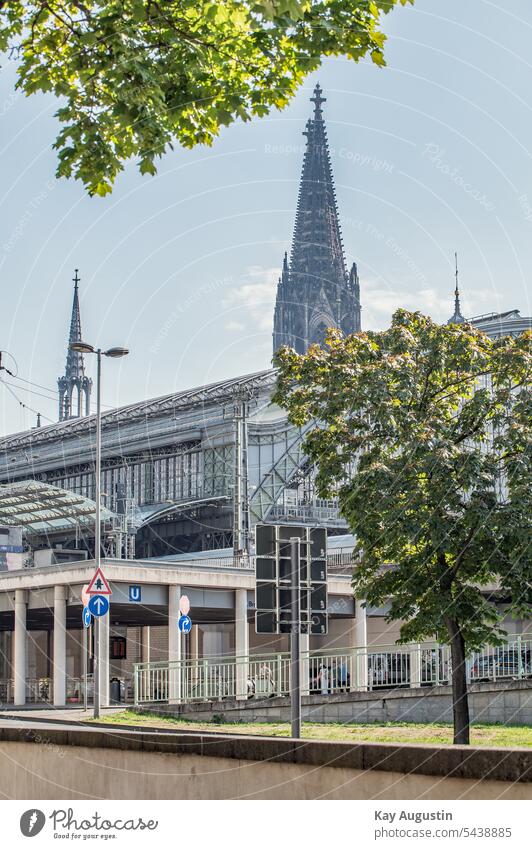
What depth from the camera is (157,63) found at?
10188mm

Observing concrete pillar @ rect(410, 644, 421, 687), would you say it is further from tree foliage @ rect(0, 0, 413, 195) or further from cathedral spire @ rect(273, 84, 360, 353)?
cathedral spire @ rect(273, 84, 360, 353)

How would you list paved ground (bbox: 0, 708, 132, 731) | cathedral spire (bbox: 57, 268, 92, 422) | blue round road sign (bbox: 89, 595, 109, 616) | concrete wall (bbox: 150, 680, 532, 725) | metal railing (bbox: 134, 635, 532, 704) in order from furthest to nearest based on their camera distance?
cathedral spire (bbox: 57, 268, 92, 422), blue round road sign (bbox: 89, 595, 109, 616), paved ground (bbox: 0, 708, 132, 731), metal railing (bbox: 134, 635, 532, 704), concrete wall (bbox: 150, 680, 532, 725)

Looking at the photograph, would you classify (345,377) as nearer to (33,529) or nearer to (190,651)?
(190,651)

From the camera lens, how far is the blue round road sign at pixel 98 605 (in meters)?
29.5

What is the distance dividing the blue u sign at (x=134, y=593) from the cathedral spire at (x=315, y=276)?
12844cm

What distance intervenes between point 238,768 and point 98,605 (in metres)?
20.3

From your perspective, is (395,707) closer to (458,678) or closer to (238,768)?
(458,678)

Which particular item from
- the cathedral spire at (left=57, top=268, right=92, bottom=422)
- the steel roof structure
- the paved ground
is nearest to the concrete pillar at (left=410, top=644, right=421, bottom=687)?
the paved ground

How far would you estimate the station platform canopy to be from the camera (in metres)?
55.2

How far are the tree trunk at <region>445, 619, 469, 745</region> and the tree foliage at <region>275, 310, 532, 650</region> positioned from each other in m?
0.09

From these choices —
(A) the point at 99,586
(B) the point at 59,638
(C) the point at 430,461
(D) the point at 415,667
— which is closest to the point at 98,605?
(A) the point at 99,586

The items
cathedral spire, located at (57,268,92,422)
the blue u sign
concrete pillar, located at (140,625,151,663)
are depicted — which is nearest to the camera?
the blue u sign

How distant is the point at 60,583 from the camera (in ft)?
136
